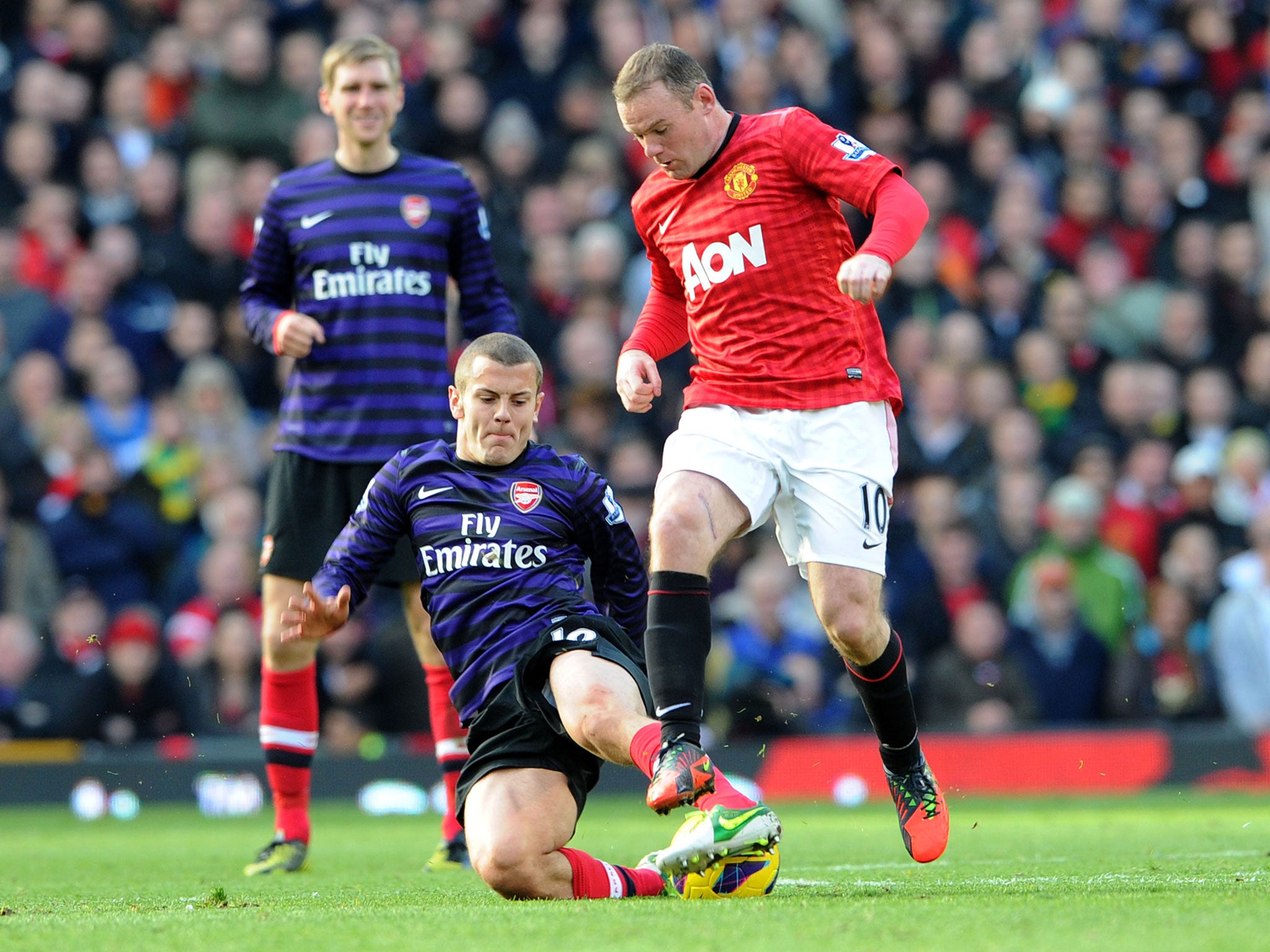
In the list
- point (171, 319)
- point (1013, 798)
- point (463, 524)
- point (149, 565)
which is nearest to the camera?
point (463, 524)

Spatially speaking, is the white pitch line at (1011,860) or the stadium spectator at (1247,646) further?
the stadium spectator at (1247,646)

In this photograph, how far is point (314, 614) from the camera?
471 cm

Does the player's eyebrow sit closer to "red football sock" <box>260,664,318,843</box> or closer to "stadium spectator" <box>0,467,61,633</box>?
"red football sock" <box>260,664,318,843</box>

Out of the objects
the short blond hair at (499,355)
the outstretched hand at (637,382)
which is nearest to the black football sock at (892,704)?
the outstretched hand at (637,382)

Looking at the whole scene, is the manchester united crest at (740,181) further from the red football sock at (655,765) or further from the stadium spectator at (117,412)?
the stadium spectator at (117,412)

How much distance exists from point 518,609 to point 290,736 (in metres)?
1.61

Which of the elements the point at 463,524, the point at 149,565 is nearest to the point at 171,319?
the point at 149,565

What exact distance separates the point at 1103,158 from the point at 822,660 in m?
4.79

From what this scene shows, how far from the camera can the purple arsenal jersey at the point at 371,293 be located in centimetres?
612

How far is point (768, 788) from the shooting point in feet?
32.1

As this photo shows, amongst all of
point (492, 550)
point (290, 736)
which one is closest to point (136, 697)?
point (290, 736)

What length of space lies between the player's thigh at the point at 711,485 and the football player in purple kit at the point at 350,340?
1377mm

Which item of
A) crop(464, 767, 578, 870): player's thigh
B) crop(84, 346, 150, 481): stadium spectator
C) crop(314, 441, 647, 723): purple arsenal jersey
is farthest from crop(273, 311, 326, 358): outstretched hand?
crop(84, 346, 150, 481): stadium spectator

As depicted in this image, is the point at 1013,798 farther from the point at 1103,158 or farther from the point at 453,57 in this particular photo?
the point at 453,57
